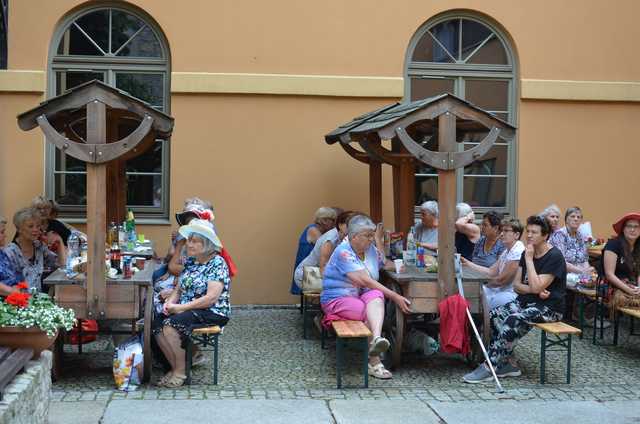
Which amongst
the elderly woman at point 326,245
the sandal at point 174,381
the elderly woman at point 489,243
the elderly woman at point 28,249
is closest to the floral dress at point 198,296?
the sandal at point 174,381

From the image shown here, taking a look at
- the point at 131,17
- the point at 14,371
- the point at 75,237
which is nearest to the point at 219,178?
the point at 131,17

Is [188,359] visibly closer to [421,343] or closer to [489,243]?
[421,343]

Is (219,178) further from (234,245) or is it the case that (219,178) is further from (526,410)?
(526,410)

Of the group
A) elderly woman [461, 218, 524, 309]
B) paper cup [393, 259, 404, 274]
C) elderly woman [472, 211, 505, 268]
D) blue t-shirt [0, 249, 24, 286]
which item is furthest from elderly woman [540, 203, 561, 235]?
blue t-shirt [0, 249, 24, 286]

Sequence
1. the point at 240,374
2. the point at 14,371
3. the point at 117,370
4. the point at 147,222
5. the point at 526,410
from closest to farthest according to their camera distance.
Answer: the point at 14,371
the point at 526,410
the point at 117,370
the point at 240,374
the point at 147,222

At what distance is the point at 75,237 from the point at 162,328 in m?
1.34

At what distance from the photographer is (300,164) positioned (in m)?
10.3

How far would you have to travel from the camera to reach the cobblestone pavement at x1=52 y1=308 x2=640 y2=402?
662cm

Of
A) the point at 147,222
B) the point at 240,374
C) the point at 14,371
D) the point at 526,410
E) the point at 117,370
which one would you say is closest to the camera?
the point at 14,371

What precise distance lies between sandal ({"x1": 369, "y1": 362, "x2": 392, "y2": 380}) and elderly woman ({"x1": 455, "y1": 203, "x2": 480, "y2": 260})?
2.20 m

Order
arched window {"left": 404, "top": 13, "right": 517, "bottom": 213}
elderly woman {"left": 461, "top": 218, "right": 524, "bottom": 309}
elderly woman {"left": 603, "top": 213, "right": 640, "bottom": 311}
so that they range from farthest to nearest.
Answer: arched window {"left": 404, "top": 13, "right": 517, "bottom": 213}
elderly woman {"left": 603, "top": 213, "right": 640, "bottom": 311}
elderly woman {"left": 461, "top": 218, "right": 524, "bottom": 309}

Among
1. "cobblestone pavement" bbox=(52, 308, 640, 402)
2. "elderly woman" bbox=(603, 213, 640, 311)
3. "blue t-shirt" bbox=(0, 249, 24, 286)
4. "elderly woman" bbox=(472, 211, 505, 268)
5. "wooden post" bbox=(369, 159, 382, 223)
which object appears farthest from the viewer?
"wooden post" bbox=(369, 159, 382, 223)

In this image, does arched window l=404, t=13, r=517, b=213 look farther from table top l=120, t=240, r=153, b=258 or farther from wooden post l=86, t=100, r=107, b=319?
wooden post l=86, t=100, r=107, b=319

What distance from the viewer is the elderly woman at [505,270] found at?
7.84 m
